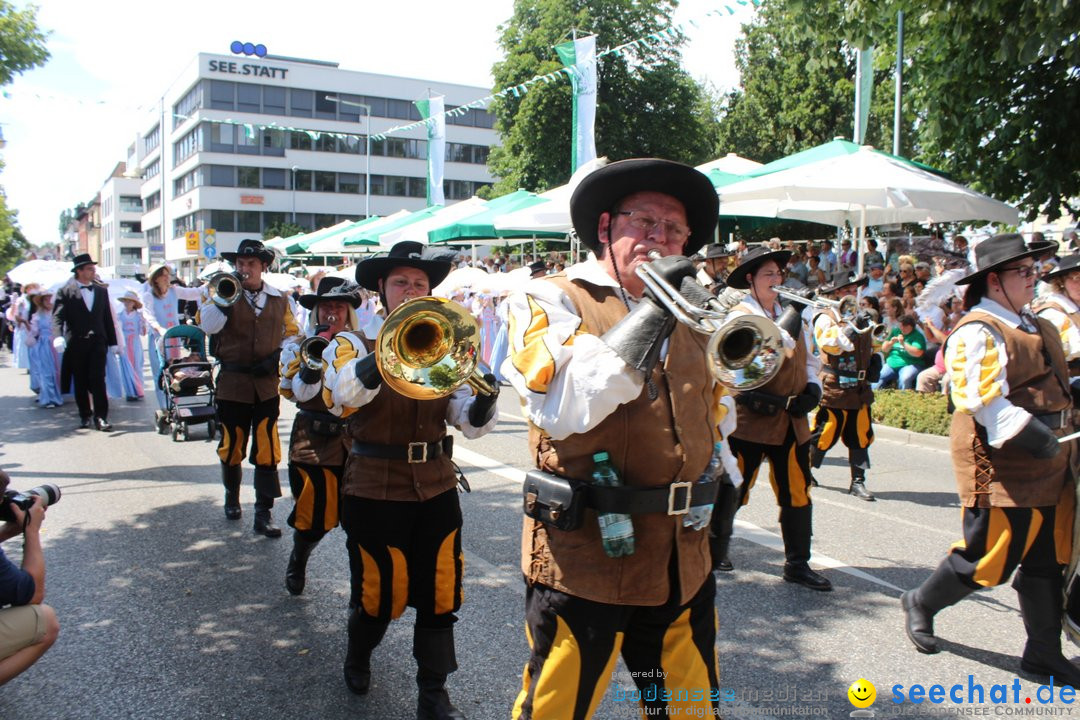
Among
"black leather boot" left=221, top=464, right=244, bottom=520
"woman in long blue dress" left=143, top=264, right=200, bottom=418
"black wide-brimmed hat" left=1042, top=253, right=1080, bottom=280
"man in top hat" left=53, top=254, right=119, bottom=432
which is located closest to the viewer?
"black wide-brimmed hat" left=1042, top=253, right=1080, bottom=280

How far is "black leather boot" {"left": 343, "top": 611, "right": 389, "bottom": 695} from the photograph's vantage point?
3.48 metres

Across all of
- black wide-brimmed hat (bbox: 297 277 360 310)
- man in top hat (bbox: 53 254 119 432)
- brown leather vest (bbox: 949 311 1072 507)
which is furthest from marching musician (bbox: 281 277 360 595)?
man in top hat (bbox: 53 254 119 432)

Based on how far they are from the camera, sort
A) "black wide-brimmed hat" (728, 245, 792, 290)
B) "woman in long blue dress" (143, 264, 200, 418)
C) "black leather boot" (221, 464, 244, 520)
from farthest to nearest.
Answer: "woman in long blue dress" (143, 264, 200, 418), "black leather boot" (221, 464, 244, 520), "black wide-brimmed hat" (728, 245, 792, 290)

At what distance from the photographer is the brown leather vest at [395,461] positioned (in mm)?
3402

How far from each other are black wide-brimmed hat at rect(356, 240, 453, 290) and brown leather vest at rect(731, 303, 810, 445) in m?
2.06

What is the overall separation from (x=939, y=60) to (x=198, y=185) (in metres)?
57.7

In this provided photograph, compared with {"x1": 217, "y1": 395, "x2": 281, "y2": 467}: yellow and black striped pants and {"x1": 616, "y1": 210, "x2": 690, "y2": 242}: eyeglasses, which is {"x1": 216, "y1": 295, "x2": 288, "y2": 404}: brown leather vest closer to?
{"x1": 217, "y1": 395, "x2": 281, "y2": 467}: yellow and black striped pants

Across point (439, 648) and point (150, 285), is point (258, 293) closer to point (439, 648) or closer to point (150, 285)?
point (439, 648)

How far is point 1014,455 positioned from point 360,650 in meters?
2.98

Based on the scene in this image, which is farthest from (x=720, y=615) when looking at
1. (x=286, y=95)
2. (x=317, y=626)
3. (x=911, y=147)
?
(x=286, y=95)

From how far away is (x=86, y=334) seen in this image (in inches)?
412

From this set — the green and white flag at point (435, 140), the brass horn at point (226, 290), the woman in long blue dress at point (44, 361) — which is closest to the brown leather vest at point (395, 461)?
the brass horn at point (226, 290)

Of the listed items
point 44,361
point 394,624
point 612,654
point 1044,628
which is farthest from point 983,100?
point 44,361

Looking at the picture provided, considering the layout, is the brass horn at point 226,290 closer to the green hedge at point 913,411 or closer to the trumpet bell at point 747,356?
the trumpet bell at point 747,356
